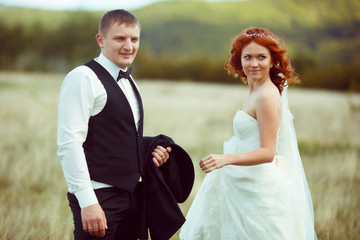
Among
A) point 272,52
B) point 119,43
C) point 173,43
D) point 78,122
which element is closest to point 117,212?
point 78,122

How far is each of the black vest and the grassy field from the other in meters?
1.45

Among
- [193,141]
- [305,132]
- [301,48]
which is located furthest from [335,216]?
[301,48]

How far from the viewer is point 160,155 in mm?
2607

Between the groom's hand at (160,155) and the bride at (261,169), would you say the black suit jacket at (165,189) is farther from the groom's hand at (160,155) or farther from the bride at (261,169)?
the bride at (261,169)

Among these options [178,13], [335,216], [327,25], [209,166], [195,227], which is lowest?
[335,216]

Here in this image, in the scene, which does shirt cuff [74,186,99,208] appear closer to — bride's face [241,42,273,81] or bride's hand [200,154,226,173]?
bride's hand [200,154,226,173]

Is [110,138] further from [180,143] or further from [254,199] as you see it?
[180,143]

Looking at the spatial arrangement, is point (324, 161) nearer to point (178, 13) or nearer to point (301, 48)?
point (301, 48)

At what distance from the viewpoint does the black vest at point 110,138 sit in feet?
7.82

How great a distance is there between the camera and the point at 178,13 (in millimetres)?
85375

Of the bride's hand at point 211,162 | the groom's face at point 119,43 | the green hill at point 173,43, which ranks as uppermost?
the green hill at point 173,43

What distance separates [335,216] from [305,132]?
5.62m

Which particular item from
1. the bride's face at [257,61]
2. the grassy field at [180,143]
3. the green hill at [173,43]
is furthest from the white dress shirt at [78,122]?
the green hill at [173,43]

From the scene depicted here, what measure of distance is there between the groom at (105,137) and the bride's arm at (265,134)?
0.50 metres
